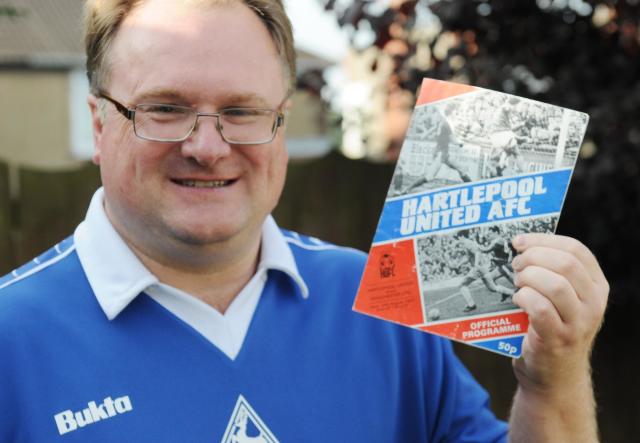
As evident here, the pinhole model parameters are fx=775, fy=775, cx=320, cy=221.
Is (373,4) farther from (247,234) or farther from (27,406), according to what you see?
(27,406)

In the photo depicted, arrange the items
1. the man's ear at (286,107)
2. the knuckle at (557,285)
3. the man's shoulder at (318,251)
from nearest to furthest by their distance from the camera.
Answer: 1. the knuckle at (557,285)
2. the man's ear at (286,107)
3. the man's shoulder at (318,251)

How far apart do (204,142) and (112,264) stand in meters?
0.38

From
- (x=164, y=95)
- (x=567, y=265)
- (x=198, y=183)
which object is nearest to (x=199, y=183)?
(x=198, y=183)

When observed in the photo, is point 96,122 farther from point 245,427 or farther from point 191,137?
point 245,427

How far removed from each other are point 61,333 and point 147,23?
74 centimetres

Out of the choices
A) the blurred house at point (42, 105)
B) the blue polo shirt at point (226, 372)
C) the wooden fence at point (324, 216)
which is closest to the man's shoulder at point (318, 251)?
the blue polo shirt at point (226, 372)

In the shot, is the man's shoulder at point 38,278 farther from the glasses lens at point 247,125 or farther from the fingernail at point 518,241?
the fingernail at point 518,241

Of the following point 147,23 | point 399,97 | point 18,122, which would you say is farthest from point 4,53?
point 147,23

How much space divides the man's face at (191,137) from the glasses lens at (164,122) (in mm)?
16

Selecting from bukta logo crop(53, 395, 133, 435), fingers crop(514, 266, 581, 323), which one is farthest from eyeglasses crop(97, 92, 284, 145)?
fingers crop(514, 266, 581, 323)

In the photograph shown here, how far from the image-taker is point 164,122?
1801 millimetres

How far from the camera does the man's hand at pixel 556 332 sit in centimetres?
165

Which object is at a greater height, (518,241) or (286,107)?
(286,107)

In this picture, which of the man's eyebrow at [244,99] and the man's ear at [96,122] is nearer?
the man's eyebrow at [244,99]
